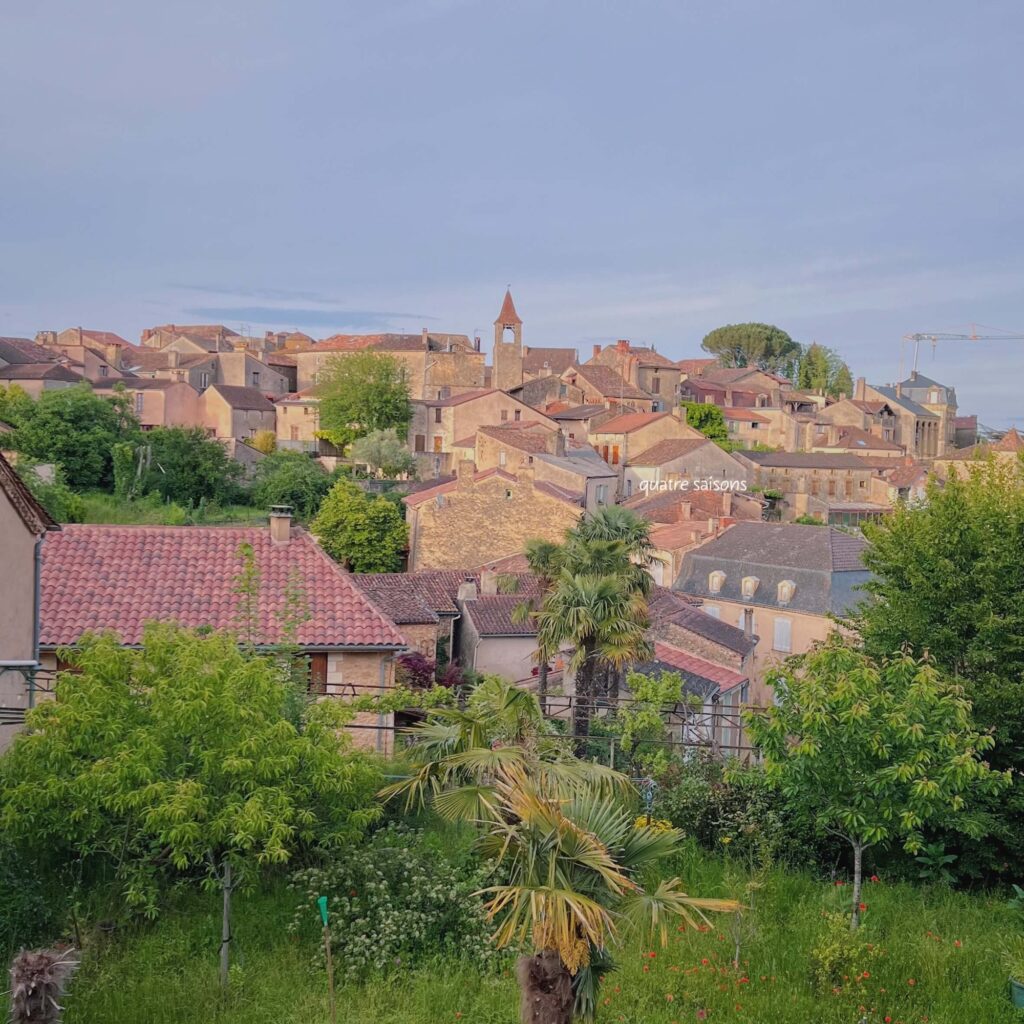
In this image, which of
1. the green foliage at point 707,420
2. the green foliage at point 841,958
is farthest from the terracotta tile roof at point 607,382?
the green foliage at point 841,958

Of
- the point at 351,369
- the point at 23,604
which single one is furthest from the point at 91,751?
the point at 351,369

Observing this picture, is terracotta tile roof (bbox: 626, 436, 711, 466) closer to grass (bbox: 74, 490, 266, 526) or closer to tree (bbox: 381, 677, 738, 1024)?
grass (bbox: 74, 490, 266, 526)

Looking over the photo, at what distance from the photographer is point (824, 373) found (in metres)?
126

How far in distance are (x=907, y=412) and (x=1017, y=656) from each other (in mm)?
98750

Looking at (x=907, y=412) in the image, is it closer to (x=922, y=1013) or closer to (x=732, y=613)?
(x=732, y=613)

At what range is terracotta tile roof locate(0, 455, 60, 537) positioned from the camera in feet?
45.2

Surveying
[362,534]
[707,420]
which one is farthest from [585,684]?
[707,420]

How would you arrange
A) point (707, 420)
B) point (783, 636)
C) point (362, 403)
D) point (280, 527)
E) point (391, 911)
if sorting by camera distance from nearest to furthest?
point (391, 911), point (280, 527), point (783, 636), point (362, 403), point (707, 420)

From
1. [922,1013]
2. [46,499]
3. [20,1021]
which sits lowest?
[922,1013]

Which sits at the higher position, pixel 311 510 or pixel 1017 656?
pixel 311 510

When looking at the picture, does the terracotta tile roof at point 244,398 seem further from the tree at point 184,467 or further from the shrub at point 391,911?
the shrub at point 391,911

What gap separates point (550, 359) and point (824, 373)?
38.9 meters

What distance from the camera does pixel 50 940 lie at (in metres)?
11.0

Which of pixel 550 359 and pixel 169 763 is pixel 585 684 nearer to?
pixel 169 763
